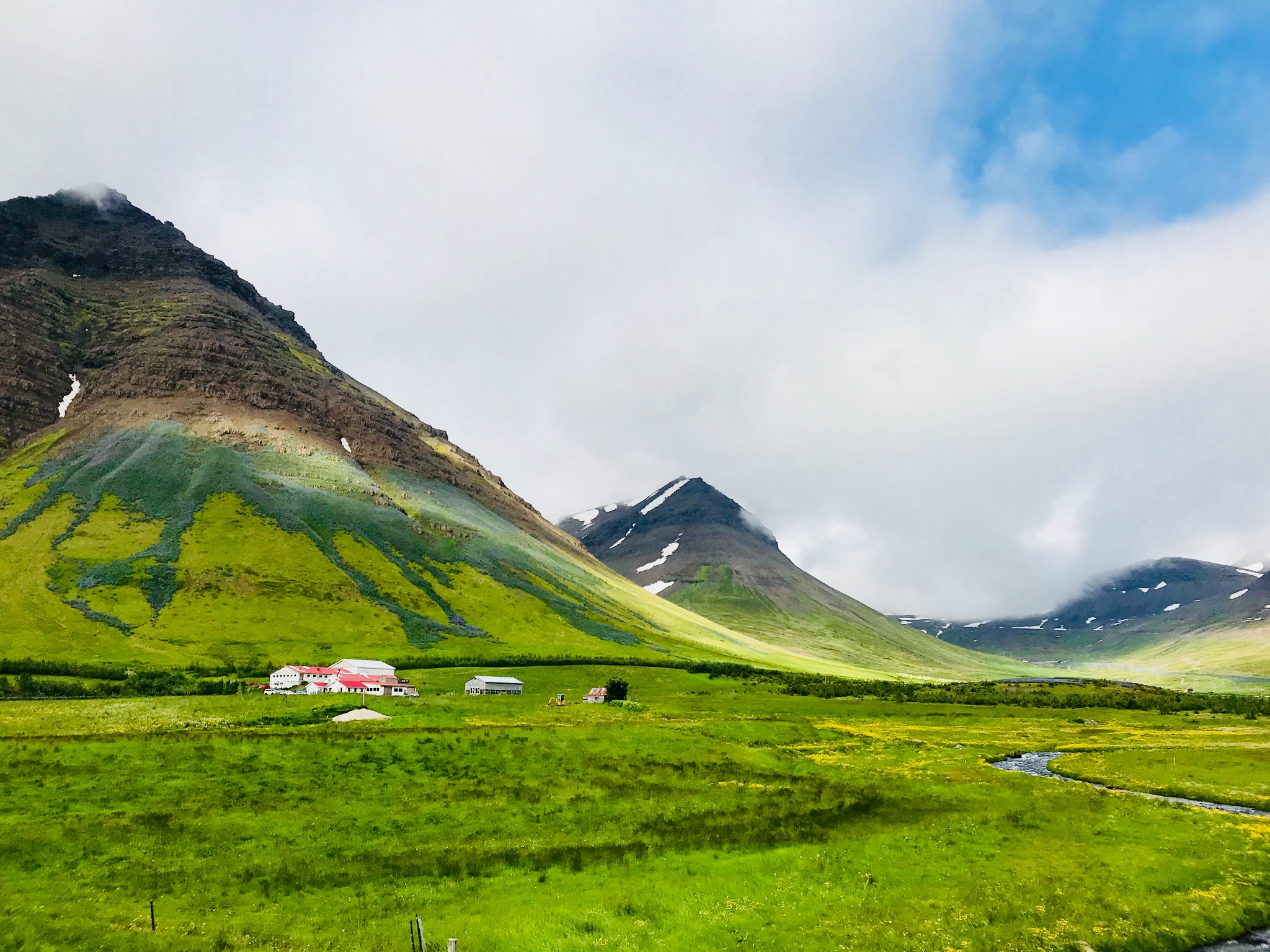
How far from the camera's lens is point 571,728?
74.8 m

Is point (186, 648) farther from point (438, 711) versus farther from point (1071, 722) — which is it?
point (1071, 722)

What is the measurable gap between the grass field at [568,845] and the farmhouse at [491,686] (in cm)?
4528

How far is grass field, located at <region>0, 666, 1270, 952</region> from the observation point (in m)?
28.7

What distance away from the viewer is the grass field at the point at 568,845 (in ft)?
94.2

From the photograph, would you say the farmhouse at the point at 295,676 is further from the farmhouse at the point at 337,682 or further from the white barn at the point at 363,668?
the white barn at the point at 363,668

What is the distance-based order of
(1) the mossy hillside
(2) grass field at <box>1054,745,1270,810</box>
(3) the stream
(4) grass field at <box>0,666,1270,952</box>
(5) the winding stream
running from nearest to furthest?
(4) grass field at <box>0,666,1270,952</box> → (3) the stream → (5) the winding stream → (2) grass field at <box>1054,745,1270,810</box> → (1) the mossy hillside

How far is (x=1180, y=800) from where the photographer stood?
2255 inches

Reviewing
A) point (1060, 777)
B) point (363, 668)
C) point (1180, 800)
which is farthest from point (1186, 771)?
point (363, 668)

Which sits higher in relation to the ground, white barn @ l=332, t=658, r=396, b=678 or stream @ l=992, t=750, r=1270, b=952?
white barn @ l=332, t=658, r=396, b=678

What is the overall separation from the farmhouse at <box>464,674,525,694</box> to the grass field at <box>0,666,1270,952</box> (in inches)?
1783

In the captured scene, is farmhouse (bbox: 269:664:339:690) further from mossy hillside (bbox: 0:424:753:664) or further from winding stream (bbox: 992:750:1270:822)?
winding stream (bbox: 992:750:1270:822)

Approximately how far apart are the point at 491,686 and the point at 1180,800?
93.8 meters

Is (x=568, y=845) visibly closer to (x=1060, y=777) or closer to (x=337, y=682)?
(x=1060, y=777)

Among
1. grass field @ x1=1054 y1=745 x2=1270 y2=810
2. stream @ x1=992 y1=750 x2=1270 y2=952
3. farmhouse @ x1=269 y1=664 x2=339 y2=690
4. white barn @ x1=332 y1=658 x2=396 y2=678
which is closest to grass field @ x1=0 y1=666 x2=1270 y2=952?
stream @ x1=992 y1=750 x2=1270 y2=952
